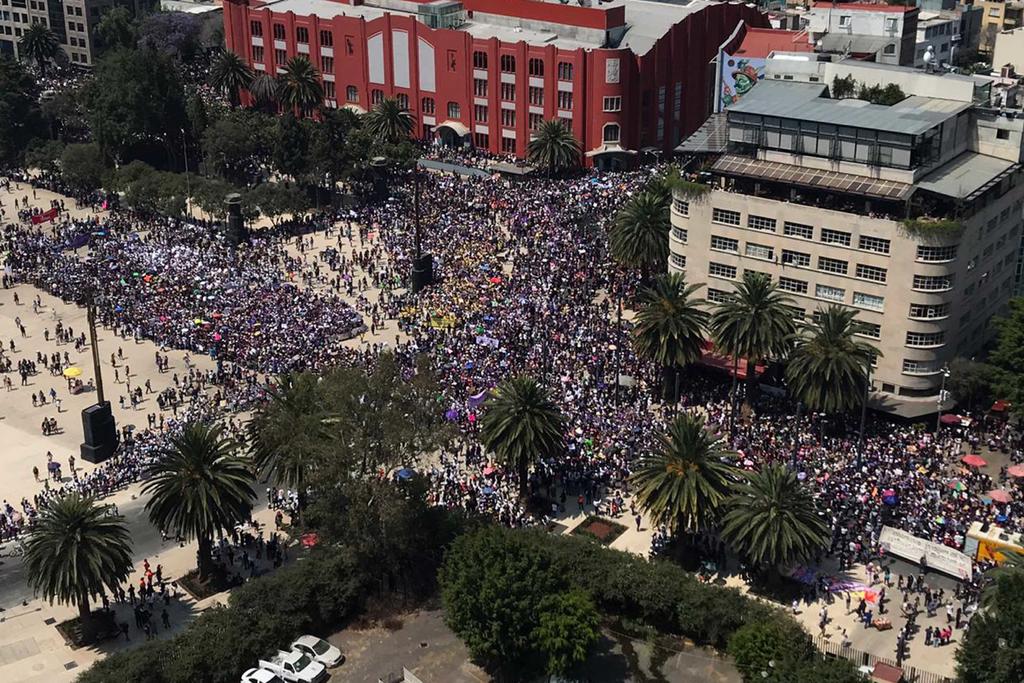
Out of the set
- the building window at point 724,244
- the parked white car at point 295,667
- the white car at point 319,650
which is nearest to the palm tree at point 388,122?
Result: the building window at point 724,244

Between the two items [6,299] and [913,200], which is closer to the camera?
[913,200]

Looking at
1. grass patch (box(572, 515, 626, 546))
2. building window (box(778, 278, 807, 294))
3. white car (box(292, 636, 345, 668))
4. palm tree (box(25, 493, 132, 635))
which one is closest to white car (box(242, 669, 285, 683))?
white car (box(292, 636, 345, 668))

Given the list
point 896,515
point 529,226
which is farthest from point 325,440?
point 529,226

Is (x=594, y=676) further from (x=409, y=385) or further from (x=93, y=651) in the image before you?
(x=93, y=651)

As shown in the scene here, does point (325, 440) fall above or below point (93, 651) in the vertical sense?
above

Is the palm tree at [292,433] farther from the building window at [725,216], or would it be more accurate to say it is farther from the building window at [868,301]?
the building window at [868,301]

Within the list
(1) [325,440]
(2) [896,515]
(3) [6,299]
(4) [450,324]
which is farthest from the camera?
(3) [6,299]

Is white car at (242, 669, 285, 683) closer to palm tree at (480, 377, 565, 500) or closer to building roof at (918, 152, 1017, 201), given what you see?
palm tree at (480, 377, 565, 500)

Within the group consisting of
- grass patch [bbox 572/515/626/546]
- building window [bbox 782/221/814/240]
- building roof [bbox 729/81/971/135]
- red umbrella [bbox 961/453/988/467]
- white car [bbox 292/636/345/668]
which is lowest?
white car [bbox 292/636/345/668]
